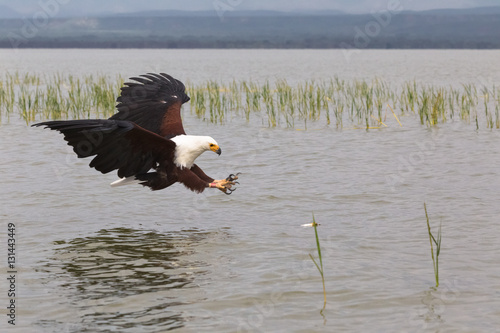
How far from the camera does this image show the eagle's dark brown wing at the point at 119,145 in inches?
289

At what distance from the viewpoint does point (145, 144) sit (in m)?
7.99

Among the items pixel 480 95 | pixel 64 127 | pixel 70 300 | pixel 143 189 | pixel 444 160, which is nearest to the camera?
pixel 70 300

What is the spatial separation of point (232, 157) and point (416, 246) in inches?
245

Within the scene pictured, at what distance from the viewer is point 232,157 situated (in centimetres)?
1333

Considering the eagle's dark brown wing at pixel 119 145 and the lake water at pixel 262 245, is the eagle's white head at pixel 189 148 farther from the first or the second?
the lake water at pixel 262 245

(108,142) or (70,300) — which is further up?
(108,142)

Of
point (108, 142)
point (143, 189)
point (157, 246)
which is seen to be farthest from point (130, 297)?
point (143, 189)

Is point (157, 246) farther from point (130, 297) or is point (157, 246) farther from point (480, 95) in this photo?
point (480, 95)

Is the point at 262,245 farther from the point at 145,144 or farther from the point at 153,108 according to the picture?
the point at 153,108

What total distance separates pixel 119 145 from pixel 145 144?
26 centimetres

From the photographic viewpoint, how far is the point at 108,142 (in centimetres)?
779

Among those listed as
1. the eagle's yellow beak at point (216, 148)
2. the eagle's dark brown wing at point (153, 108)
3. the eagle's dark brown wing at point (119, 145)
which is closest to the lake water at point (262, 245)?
the eagle's dark brown wing at point (119, 145)

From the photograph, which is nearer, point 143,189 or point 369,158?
point 143,189

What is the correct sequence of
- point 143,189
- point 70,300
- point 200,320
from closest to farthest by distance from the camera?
point 200,320
point 70,300
point 143,189
